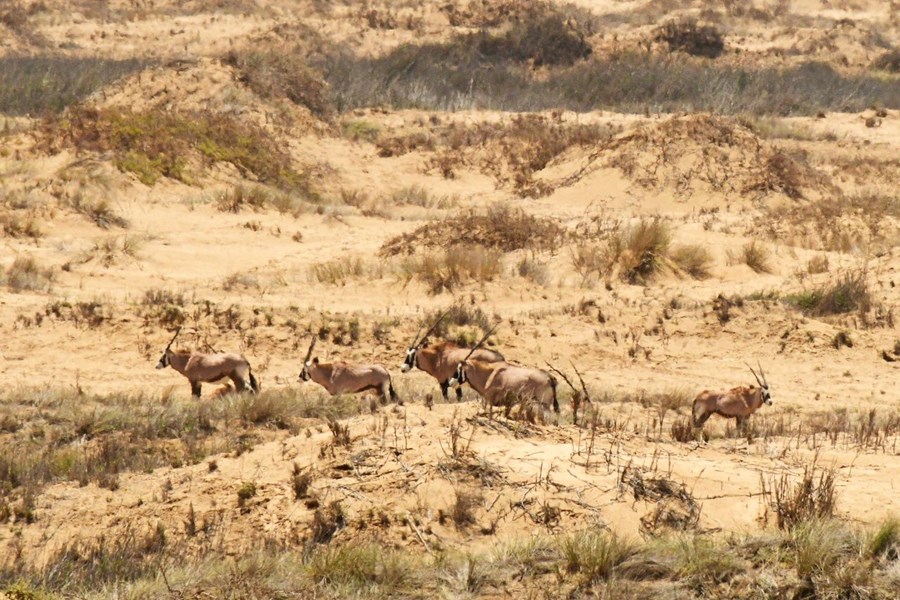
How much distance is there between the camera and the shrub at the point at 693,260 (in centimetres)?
1886

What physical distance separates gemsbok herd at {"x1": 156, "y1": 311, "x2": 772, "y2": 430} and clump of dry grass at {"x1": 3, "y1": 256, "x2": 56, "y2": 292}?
5.10m

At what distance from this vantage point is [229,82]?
31.2 meters

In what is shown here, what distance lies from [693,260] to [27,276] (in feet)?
35.4

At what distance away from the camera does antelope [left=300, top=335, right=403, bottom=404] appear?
36.2 ft

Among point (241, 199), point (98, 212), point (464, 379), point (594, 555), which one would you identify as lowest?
point (241, 199)

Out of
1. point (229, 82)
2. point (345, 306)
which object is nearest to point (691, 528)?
point (345, 306)

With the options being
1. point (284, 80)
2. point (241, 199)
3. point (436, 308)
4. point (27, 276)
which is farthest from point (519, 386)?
point (284, 80)

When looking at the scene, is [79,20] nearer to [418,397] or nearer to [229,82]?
[229,82]

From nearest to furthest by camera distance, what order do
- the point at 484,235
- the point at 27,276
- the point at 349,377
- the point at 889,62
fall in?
the point at 349,377 → the point at 27,276 → the point at 484,235 → the point at 889,62

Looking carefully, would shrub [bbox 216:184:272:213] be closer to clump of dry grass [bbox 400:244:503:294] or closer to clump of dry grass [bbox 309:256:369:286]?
clump of dry grass [bbox 309:256:369:286]

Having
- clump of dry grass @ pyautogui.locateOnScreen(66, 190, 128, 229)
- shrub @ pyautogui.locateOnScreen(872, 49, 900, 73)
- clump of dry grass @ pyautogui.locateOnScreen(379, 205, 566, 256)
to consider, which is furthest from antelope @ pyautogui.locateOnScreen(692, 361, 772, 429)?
shrub @ pyautogui.locateOnScreen(872, 49, 900, 73)

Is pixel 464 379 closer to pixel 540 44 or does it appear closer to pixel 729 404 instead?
pixel 729 404

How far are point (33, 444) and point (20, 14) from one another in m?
43.8

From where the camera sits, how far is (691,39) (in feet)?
154
